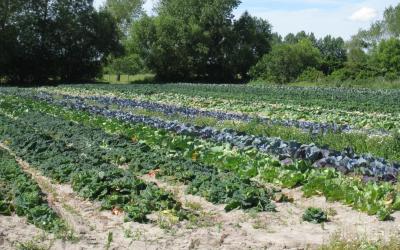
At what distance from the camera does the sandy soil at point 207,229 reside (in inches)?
241

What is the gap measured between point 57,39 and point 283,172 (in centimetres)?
4473

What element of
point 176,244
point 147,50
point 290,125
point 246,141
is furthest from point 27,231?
point 147,50

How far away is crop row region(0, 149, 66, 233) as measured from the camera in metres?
6.66

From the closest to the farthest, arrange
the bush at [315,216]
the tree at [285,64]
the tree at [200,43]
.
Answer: the bush at [315,216] < the tree at [285,64] < the tree at [200,43]

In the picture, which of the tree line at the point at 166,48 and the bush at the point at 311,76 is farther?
the tree line at the point at 166,48

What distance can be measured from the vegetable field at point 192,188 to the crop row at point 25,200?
2 cm

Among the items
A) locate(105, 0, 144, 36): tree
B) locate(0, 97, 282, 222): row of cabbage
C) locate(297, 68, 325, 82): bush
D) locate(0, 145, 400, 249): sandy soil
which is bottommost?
locate(0, 145, 400, 249): sandy soil

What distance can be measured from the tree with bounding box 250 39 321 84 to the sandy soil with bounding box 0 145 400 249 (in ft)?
139

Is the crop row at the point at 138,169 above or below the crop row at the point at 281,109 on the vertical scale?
below

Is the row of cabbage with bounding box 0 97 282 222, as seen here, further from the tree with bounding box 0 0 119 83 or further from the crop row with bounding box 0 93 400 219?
the tree with bounding box 0 0 119 83

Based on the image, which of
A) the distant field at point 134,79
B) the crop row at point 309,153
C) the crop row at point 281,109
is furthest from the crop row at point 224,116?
the distant field at point 134,79

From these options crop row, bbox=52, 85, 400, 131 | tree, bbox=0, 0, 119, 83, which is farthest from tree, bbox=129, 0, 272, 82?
crop row, bbox=52, 85, 400, 131

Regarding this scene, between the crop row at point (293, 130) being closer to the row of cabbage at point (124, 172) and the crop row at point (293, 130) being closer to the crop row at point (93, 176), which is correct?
the row of cabbage at point (124, 172)

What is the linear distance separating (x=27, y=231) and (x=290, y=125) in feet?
35.2
